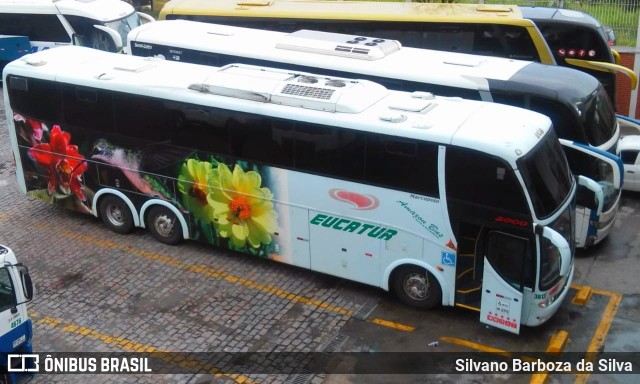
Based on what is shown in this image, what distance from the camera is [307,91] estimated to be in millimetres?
11773

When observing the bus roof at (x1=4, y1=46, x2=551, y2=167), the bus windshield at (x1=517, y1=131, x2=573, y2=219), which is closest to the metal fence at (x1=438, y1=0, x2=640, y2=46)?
the bus roof at (x1=4, y1=46, x2=551, y2=167)

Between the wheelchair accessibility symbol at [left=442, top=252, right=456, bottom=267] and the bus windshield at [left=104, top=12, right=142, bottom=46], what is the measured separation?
15811mm

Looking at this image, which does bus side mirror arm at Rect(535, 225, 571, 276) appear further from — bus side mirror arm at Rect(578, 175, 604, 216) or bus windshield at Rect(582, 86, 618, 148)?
bus windshield at Rect(582, 86, 618, 148)

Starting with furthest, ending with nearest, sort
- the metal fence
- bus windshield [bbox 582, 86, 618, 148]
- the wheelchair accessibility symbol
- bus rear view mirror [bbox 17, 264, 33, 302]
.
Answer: the metal fence < bus windshield [bbox 582, 86, 618, 148] < the wheelchair accessibility symbol < bus rear view mirror [bbox 17, 264, 33, 302]

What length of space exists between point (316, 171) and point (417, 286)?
230 centimetres

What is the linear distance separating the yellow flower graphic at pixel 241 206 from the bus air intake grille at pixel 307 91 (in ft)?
4.71

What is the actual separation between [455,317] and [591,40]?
866cm

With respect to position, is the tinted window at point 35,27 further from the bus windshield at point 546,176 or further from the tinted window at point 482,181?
the bus windshield at point 546,176

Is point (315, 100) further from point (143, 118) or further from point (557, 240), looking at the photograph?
point (557, 240)

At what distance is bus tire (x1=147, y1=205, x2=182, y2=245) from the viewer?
1365 centimetres

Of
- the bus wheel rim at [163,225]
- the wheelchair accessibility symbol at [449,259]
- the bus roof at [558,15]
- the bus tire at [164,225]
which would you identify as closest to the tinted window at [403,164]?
the wheelchair accessibility symbol at [449,259]

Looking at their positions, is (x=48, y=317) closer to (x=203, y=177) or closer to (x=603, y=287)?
(x=203, y=177)

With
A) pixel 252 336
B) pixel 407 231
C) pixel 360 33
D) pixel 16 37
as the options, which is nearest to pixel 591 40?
pixel 360 33

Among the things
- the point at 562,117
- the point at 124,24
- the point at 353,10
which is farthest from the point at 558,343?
the point at 124,24
